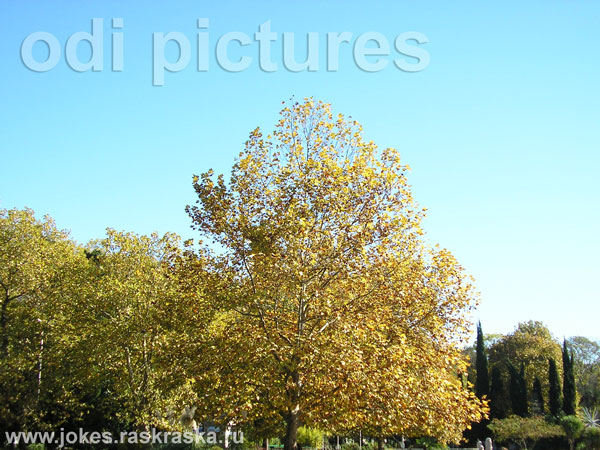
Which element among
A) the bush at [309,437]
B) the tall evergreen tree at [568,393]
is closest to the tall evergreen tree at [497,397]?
the tall evergreen tree at [568,393]

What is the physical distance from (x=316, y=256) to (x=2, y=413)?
17.7 meters

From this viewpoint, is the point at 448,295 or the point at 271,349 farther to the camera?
the point at 448,295

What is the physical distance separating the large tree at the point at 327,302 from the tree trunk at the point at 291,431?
0.03 meters

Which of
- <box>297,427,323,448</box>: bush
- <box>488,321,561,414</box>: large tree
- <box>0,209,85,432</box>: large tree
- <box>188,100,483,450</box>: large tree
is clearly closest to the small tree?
<box>488,321,561,414</box>: large tree

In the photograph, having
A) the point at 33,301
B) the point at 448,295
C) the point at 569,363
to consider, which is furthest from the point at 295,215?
the point at 569,363

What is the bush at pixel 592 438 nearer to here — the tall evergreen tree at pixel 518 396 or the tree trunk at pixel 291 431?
the tall evergreen tree at pixel 518 396

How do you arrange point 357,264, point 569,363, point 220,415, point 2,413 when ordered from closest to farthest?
point 220,415
point 357,264
point 2,413
point 569,363

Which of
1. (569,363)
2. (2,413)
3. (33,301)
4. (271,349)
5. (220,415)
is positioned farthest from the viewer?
(569,363)

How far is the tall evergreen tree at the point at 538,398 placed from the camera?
168ft

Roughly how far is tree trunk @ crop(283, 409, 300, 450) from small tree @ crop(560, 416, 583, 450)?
3657 cm

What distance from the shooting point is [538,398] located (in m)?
52.5

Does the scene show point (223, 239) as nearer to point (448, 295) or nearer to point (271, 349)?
point (271, 349)

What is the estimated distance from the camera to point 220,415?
44.1 feet

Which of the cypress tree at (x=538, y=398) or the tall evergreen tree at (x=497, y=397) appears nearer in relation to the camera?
the cypress tree at (x=538, y=398)
